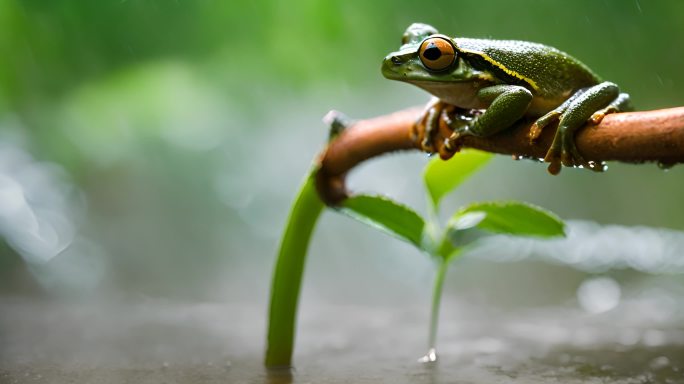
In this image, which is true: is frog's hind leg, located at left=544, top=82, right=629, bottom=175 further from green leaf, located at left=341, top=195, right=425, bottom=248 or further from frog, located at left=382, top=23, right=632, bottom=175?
green leaf, located at left=341, top=195, right=425, bottom=248

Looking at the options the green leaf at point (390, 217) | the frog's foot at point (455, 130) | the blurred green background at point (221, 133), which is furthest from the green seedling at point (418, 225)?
the blurred green background at point (221, 133)

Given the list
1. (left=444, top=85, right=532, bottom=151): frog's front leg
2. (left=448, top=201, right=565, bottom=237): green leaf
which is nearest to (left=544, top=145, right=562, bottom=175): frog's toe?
(left=444, top=85, right=532, bottom=151): frog's front leg

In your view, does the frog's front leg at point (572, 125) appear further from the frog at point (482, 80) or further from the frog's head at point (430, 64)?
the frog's head at point (430, 64)

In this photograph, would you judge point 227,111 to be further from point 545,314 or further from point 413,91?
point 545,314

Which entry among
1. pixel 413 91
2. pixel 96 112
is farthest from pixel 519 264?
pixel 96 112

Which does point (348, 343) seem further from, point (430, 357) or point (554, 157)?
point (554, 157)

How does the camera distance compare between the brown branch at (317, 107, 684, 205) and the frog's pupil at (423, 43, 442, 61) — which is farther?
the frog's pupil at (423, 43, 442, 61)
